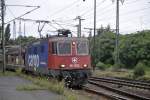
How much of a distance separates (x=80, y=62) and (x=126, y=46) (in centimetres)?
4007

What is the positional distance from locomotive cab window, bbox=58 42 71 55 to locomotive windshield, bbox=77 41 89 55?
63cm

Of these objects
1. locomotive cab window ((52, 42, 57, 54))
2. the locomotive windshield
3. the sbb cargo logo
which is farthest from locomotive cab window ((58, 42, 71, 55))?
the sbb cargo logo

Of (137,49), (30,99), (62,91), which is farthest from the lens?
(137,49)

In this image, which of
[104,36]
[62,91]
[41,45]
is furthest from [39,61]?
[104,36]

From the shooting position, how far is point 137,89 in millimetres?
27891

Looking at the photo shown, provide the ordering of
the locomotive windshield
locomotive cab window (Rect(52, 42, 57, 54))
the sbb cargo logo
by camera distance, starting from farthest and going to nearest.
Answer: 1. the sbb cargo logo
2. the locomotive windshield
3. locomotive cab window (Rect(52, 42, 57, 54))

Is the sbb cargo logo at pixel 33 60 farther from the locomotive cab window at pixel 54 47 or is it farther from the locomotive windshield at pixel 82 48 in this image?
the locomotive windshield at pixel 82 48

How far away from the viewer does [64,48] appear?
28.1m

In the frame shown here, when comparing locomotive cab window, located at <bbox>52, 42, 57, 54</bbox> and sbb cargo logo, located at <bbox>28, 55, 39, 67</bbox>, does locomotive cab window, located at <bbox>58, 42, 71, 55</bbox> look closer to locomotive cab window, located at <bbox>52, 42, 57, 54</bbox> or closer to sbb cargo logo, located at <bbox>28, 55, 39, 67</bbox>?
locomotive cab window, located at <bbox>52, 42, 57, 54</bbox>

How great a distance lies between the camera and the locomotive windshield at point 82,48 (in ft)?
92.8

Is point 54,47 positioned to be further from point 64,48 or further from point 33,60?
point 33,60

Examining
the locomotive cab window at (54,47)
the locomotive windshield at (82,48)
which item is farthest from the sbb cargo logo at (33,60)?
the locomotive windshield at (82,48)

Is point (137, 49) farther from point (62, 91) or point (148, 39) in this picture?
point (62, 91)

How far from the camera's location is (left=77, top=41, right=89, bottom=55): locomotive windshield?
1114 inches
